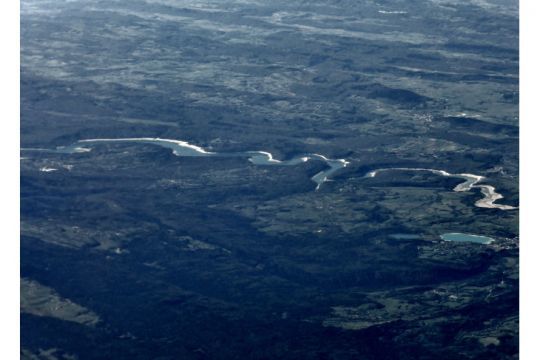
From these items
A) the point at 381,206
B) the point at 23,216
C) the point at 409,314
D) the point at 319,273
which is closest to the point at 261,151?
the point at 381,206

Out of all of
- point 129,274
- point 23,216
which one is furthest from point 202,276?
point 23,216

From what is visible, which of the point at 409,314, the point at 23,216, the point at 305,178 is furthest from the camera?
the point at 305,178

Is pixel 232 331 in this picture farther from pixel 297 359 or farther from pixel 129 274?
pixel 129 274

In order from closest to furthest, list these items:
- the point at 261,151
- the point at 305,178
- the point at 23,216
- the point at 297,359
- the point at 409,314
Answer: the point at 297,359 → the point at 409,314 → the point at 23,216 → the point at 305,178 → the point at 261,151

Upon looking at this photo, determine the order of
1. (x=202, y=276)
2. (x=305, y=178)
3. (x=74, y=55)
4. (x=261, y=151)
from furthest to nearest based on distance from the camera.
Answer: (x=74, y=55), (x=261, y=151), (x=305, y=178), (x=202, y=276)

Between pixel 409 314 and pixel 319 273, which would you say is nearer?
pixel 409 314

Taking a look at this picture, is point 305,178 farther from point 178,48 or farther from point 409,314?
point 178,48
